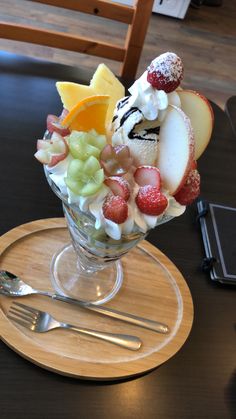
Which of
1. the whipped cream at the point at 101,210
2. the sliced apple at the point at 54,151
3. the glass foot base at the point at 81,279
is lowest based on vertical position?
the glass foot base at the point at 81,279

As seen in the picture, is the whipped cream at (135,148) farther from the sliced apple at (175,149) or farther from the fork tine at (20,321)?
the fork tine at (20,321)

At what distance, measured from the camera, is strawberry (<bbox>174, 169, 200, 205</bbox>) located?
651mm

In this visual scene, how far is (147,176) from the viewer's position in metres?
0.63

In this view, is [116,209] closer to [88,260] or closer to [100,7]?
[88,260]

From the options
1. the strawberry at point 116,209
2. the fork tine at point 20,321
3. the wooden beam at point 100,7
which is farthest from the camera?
the wooden beam at point 100,7

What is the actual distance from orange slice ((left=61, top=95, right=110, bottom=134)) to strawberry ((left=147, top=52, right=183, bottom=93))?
0.08 metres

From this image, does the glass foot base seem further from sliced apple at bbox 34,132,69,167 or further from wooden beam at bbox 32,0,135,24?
wooden beam at bbox 32,0,135,24

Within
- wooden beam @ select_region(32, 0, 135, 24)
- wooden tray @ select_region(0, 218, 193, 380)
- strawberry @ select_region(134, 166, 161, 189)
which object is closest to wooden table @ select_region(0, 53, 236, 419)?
wooden tray @ select_region(0, 218, 193, 380)

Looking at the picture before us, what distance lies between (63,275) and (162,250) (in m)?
0.20

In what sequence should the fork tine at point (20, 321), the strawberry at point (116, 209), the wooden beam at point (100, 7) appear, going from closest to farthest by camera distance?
the strawberry at point (116, 209) → the fork tine at point (20, 321) → the wooden beam at point (100, 7)

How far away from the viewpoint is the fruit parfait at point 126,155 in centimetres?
60

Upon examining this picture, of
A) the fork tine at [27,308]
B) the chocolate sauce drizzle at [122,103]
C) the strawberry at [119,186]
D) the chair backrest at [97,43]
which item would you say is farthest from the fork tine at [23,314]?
the chair backrest at [97,43]

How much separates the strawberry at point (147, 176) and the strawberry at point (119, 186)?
4cm

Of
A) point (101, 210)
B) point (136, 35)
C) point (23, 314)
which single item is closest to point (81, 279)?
point (23, 314)
